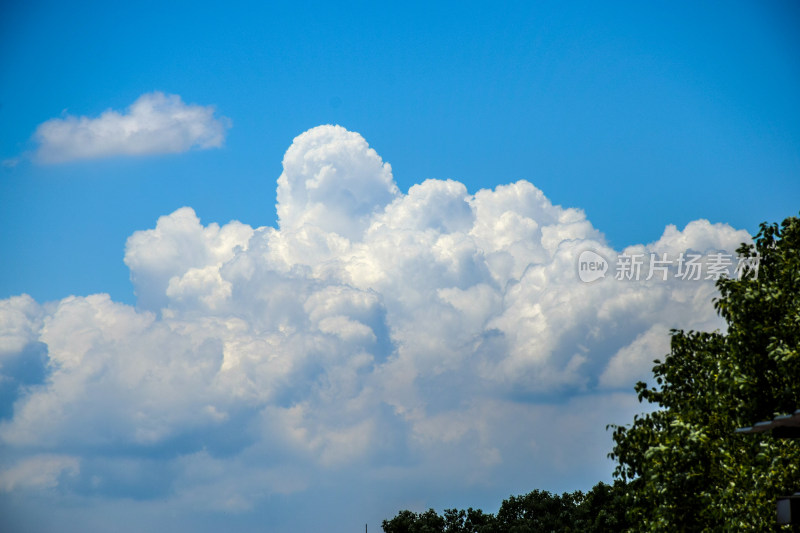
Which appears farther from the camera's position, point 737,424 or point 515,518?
point 515,518

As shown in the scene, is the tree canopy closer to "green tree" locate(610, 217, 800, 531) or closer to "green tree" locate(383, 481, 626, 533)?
"green tree" locate(610, 217, 800, 531)

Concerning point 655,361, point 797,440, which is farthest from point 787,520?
point 655,361

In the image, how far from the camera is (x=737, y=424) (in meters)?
21.8

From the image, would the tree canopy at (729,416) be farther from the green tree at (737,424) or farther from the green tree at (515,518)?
the green tree at (515,518)

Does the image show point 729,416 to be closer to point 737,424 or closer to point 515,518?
point 737,424

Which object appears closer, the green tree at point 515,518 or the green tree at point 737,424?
the green tree at point 737,424

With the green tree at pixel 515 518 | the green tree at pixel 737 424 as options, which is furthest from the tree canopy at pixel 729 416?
the green tree at pixel 515 518

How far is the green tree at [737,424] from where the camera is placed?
66.7 feet

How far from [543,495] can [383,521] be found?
10.9m

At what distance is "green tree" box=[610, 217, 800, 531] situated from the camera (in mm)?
20328

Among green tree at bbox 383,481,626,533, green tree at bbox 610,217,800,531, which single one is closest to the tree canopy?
green tree at bbox 610,217,800,531

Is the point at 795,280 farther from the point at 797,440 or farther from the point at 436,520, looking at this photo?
the point at 436,520

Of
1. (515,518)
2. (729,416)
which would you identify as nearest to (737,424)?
(729,416)

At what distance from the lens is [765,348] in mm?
21141
